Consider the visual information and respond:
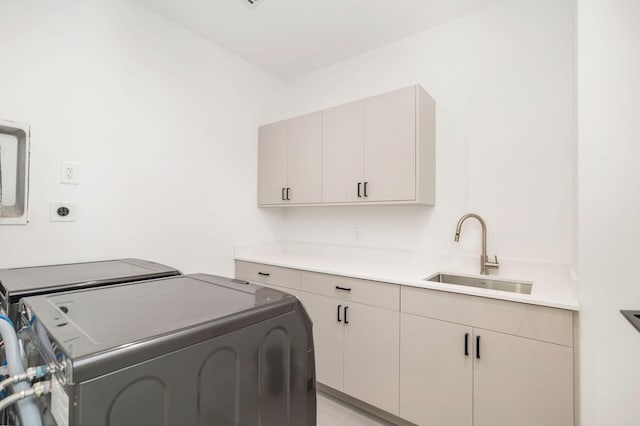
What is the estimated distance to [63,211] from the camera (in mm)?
1673

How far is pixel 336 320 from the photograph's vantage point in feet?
6.50

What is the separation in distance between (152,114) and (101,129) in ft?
1.14

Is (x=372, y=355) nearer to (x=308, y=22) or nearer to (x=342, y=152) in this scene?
(x=342, y=152)

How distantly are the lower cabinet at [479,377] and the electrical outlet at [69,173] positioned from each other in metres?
2.01

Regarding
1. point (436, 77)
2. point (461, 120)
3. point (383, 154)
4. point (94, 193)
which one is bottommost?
point (94, 193)

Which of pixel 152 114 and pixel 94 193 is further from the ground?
pixel 152 114

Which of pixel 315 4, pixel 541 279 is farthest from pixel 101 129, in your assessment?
pixel 541 279

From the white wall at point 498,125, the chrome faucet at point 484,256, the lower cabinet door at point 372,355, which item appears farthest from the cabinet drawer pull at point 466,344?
the white wall at point 498,125

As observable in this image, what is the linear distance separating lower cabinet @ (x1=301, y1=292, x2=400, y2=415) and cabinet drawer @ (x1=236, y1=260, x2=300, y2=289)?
144 millimetres

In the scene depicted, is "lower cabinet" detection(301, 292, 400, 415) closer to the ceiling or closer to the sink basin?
the sink basin

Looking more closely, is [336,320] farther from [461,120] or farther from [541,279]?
[461,120]

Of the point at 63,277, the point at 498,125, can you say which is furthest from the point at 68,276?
the point at 498,125

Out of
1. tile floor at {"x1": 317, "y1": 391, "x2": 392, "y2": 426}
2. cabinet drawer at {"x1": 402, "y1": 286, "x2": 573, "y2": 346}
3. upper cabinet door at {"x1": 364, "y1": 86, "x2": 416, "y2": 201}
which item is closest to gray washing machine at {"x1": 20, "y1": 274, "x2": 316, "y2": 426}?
cabinet drawer at {"x1": 402, "y1": 286, "x2": 573, "y2": 346}

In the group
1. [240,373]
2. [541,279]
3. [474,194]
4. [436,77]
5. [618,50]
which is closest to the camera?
[240,373]
